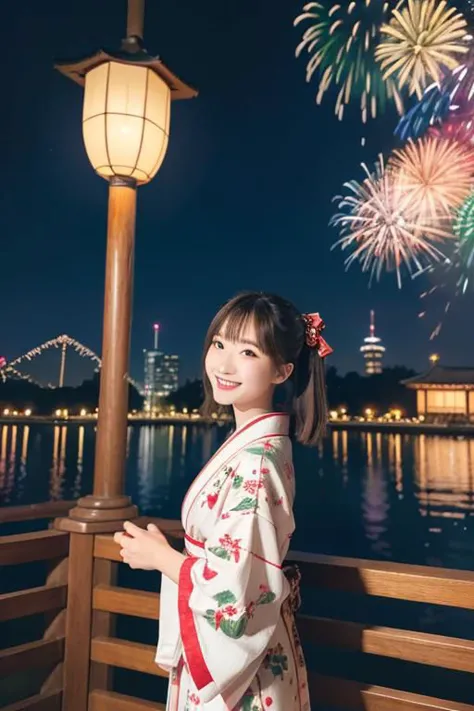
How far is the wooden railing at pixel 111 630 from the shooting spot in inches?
60.3

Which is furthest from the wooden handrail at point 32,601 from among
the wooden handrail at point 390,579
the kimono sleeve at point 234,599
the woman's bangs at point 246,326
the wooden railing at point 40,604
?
the woman's bangs at point 246,326

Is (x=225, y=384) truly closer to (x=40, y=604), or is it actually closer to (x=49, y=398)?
(x=40, y=604)

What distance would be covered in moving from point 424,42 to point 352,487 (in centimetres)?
1525

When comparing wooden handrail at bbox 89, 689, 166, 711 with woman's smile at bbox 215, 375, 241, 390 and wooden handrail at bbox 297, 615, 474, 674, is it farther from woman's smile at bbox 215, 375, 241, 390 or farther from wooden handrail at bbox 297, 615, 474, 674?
woman's smile at bbox 215, 375, 241, 390

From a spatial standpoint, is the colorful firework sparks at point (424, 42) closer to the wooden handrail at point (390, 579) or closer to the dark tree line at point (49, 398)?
the wooden handrail at point (390, 579)

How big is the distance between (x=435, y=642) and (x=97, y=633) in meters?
1.06

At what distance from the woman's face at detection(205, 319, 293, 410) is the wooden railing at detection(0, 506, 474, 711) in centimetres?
55

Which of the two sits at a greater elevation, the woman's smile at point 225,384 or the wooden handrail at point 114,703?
the woman's smile at point 225,384

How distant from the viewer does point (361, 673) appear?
6.04 meters

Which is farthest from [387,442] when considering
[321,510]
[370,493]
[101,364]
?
[101,364]

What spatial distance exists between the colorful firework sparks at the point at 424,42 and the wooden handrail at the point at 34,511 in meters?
6.86

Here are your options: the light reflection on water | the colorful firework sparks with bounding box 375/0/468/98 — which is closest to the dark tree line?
the light reflection on water

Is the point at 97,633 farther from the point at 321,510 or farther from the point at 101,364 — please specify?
the point at 321,510

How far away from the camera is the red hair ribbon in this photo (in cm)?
144
